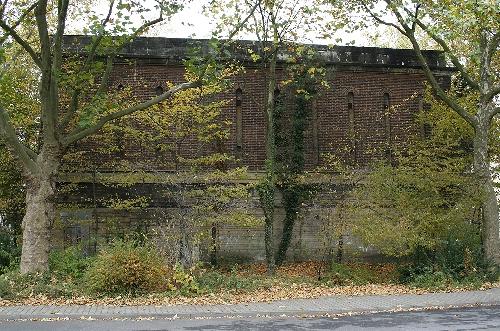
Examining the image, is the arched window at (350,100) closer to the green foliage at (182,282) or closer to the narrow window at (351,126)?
the narrow window at (351,126)

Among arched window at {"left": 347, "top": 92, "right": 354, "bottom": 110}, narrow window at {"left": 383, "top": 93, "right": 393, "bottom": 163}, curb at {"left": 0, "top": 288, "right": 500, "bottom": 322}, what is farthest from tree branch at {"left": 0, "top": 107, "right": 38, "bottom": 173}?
narrow window at {"left": 383, "top": 93, "right": 393, "bottom": 163}

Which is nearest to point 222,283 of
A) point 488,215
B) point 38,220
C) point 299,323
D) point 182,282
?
point 182,282

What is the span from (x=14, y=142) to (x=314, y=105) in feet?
39.6

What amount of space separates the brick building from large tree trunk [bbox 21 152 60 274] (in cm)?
600

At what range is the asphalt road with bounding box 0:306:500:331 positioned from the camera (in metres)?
10.1

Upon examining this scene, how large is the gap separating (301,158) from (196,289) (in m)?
8.90

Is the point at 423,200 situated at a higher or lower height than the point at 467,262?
higher

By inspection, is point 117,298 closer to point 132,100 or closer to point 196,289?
point 196,289

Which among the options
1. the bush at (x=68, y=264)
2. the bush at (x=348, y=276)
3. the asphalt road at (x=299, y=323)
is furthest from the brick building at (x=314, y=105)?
the asphalt road at (x=299, y=323)

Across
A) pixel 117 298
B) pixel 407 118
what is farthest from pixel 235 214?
pixel 407 118

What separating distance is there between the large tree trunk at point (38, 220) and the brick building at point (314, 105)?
19.7 feet

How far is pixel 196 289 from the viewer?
14.1 metres

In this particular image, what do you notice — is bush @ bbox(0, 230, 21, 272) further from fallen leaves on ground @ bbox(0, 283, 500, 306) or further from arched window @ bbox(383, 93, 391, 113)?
arched window @ bbox(383, 93, 391, 113)

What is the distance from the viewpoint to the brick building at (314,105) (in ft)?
70.8
